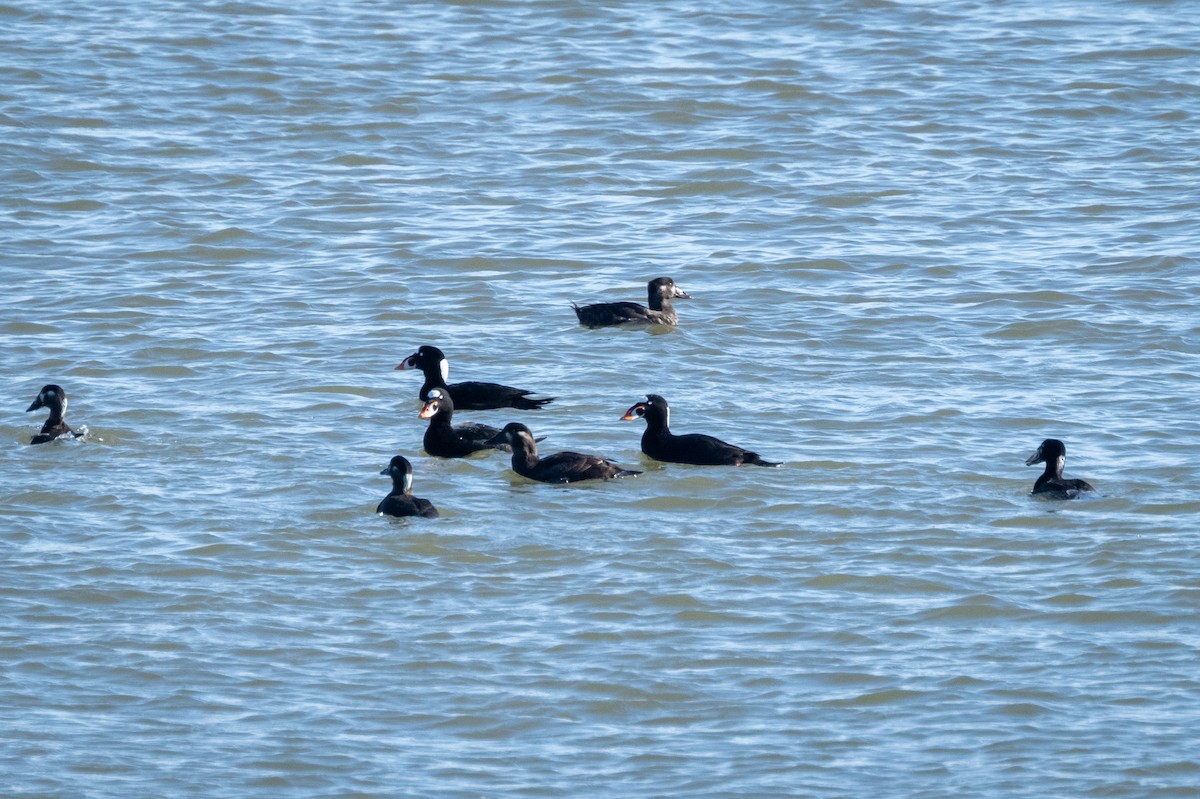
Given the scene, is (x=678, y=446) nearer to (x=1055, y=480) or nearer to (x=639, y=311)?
(x=1055, y=480)

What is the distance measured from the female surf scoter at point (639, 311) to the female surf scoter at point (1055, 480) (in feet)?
15.5

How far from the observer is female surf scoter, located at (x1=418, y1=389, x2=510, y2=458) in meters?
13.4

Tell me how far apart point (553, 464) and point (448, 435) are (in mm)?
1188

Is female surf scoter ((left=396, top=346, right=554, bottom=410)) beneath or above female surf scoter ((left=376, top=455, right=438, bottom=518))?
above

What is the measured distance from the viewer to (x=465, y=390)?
14.5 m

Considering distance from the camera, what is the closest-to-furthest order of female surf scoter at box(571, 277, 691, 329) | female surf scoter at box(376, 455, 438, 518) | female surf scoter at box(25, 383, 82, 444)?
female surf scoter at box(376, 455, 438, 518) < female surf scoter at box(25, 383, 82, 444) < female surf scoter at box(571, 277, 691, 329)

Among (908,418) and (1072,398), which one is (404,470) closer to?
(908,418)

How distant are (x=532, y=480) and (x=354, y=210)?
8.23 m

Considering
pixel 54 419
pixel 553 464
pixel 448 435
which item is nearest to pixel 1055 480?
pixel 553 464

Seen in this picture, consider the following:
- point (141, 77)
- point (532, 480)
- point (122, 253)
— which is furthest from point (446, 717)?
point (141, 77)

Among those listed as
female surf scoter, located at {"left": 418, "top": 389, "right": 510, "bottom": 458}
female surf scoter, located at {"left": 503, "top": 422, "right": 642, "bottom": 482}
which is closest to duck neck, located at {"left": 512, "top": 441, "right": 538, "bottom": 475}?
female surf scoter, located at {"left": 503, "top": 422, "right": 642, "bottom": 482}

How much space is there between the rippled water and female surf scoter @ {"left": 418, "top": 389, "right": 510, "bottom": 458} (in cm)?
13

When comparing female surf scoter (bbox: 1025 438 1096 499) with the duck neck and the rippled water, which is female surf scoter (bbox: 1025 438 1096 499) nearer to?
the rippled water

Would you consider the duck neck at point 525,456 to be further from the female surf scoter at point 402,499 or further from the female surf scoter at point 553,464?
the female surf scoter at point 402,499
